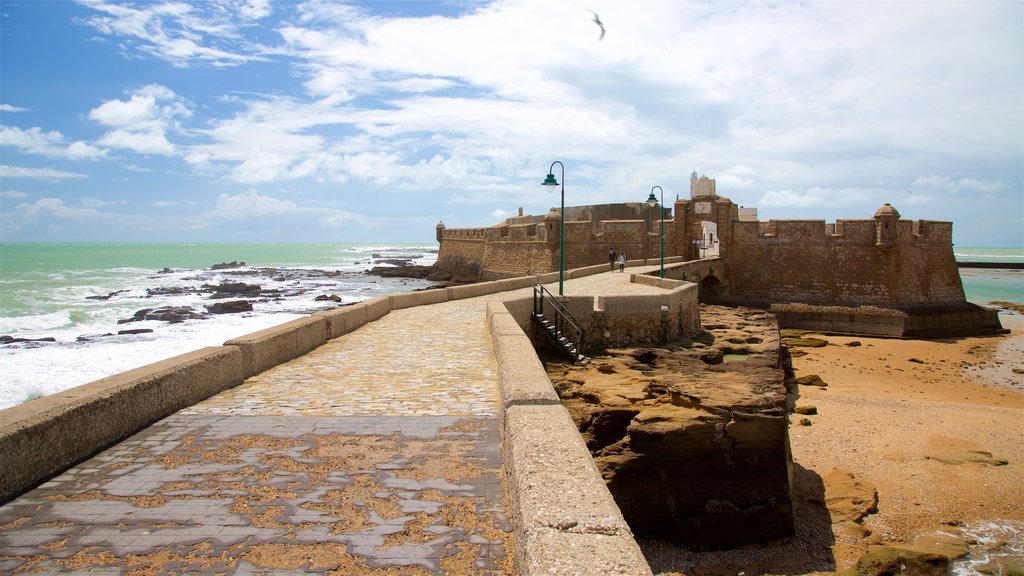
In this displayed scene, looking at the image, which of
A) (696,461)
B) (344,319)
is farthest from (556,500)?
(344,319)

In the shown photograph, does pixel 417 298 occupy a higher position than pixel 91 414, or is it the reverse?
pixel 417 298

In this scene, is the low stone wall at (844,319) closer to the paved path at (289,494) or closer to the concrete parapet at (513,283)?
the concrete parapet at (513,283)

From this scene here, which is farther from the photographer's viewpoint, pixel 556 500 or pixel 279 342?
pixel 279 342

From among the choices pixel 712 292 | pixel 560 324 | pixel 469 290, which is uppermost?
pixel 469 290

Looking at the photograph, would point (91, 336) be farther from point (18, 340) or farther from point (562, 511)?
point (562, 511)

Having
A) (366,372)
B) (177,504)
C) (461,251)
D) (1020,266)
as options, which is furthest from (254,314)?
(1020,266)

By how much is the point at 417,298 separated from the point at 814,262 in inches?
899

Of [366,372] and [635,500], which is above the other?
[366,372]

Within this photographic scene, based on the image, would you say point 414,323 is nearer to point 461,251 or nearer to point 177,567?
point 177,567

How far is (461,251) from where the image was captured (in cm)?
4994

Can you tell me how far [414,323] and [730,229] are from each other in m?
23.8

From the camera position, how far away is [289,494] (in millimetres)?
3744

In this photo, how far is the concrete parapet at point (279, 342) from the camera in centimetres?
683

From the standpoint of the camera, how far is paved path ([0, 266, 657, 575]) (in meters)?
3.05
